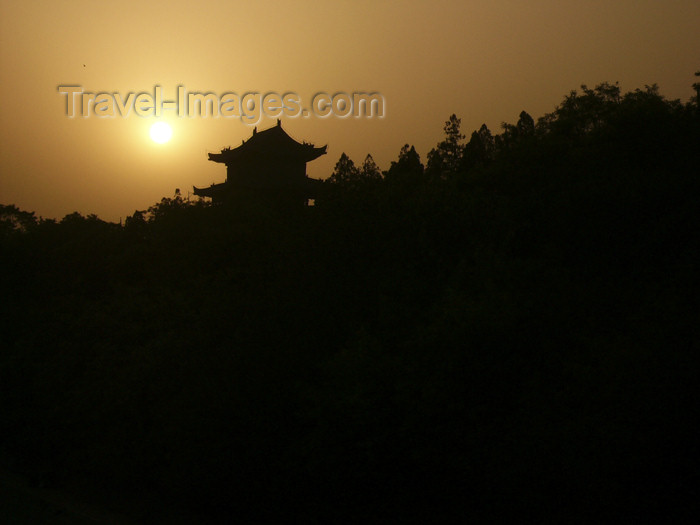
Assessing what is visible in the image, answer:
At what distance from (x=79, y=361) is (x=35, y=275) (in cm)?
641

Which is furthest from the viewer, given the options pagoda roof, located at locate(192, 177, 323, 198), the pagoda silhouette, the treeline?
the pagoda silhouette

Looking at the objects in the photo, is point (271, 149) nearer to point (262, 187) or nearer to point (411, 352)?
point (262, 187)

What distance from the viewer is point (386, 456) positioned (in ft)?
32.0

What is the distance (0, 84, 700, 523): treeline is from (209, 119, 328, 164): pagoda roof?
11.7 metres

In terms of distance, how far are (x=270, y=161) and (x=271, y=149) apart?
1.73ft

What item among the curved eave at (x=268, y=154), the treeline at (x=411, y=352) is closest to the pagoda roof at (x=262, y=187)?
the curved eave at (x=268, y=154)

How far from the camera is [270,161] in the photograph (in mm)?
29469

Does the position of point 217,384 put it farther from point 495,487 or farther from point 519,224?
point 519,224

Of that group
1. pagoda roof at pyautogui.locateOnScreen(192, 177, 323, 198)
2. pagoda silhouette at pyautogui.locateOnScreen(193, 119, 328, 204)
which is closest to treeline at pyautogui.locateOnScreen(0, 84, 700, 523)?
pagoda roof at pyautogui.locateOnScreen(192, 177, 323, 198)

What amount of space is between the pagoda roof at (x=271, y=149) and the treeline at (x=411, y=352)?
38.5 feet

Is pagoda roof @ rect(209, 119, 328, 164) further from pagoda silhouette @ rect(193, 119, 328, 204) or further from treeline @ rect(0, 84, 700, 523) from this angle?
treeline @ rect(0, 84, 700, 523)

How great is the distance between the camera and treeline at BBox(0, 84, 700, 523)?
27.8 feet

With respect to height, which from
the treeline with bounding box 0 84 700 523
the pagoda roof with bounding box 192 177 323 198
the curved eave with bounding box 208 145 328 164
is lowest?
the treeline with bounding box 0 84 700 523

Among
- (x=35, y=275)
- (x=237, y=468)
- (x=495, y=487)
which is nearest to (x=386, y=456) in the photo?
(x=495, y=487)
